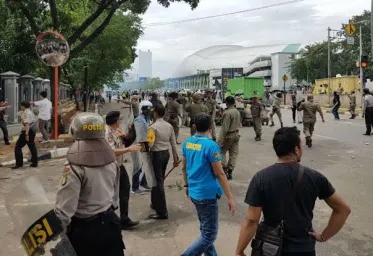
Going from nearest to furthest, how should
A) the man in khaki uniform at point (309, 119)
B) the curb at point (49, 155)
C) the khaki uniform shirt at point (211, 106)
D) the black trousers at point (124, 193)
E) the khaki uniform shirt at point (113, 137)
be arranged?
the khaki uniform shirt at point (113, 137) < the black trousers at point (124, 193) < the curb at point (49, 155) < the man in khaki uniform at point (309, 119) < the khaki uniform shirt at point (211, 106)

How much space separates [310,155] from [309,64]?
54.8 meters

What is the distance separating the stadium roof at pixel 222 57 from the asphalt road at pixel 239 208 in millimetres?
108662

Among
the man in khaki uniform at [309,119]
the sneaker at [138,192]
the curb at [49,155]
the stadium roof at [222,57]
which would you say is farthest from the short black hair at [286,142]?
the stadium roof at [222,57]

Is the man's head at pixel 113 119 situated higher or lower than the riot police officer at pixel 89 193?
higher

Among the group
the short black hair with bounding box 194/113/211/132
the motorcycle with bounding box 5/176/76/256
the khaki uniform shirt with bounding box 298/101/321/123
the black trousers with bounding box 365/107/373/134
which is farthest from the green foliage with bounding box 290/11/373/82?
the motorcycle with bounding box 5/176/76/256

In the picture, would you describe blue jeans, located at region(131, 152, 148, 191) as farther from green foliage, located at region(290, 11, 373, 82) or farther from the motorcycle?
green foliage, located at region(290, 11, 373, 82)

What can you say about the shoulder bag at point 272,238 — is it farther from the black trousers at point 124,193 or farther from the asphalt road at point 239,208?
the black trousers at point 124,193

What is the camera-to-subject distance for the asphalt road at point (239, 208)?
4652 millimetres

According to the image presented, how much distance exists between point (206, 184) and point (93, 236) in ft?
4.56

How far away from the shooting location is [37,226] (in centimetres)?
223

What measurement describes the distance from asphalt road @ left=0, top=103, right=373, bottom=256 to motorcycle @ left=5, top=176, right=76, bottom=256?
0.34 meters

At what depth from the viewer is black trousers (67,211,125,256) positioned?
2.62 metres

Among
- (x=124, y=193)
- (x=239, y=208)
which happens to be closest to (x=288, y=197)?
(x=124, y=193)

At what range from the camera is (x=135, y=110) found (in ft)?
35.0
